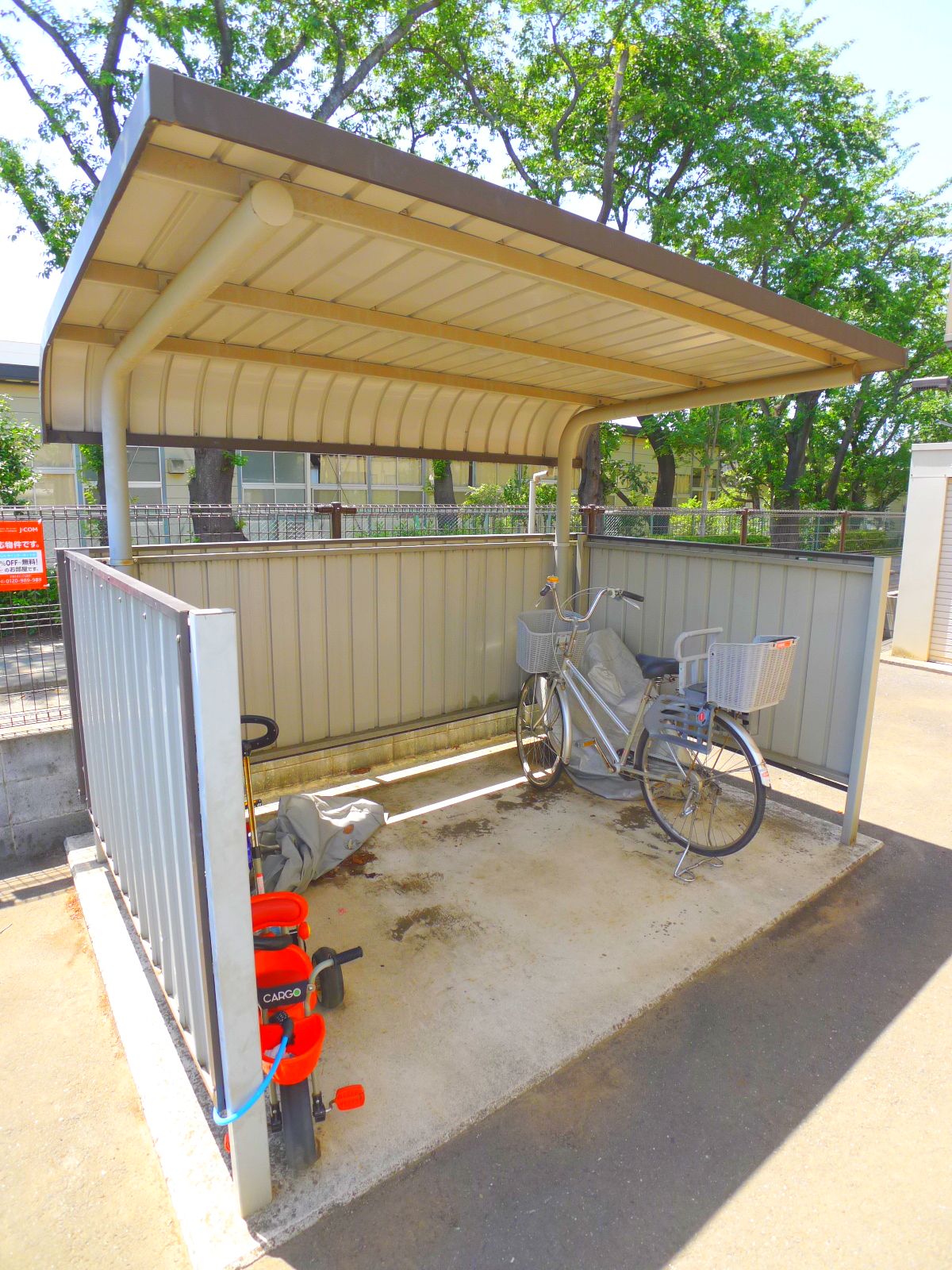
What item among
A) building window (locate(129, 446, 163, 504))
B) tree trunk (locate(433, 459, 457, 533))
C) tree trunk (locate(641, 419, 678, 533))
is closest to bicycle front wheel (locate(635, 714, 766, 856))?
tree trunk (locate(641, 419, 678, 533))

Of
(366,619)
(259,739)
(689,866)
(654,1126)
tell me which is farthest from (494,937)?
(366,619)

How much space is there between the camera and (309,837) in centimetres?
300

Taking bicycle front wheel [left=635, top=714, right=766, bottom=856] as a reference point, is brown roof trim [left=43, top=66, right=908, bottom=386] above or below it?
above

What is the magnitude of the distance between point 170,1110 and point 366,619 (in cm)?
261

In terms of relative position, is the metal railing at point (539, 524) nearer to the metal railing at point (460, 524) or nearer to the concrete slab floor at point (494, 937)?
the metal railing at point (460, 524)

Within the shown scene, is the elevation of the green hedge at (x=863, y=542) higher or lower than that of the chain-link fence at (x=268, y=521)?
lower

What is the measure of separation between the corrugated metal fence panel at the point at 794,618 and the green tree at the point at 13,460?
6.49m

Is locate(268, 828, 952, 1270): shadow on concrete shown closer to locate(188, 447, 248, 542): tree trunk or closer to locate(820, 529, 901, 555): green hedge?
locate(188, 447, 248, 542): tree trunk

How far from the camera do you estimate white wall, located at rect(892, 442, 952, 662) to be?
23.3ft

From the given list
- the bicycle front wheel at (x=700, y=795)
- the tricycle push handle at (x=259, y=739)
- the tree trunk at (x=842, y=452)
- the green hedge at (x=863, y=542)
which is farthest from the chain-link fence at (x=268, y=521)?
the tree trunk at (x=842, y=452)

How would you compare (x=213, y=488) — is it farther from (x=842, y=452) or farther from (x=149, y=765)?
(x=842, y=452)

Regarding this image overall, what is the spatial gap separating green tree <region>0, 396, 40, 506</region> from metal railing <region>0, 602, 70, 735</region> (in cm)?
428

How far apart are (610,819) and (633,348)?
229 centimetres

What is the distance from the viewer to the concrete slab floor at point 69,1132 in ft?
5.06
